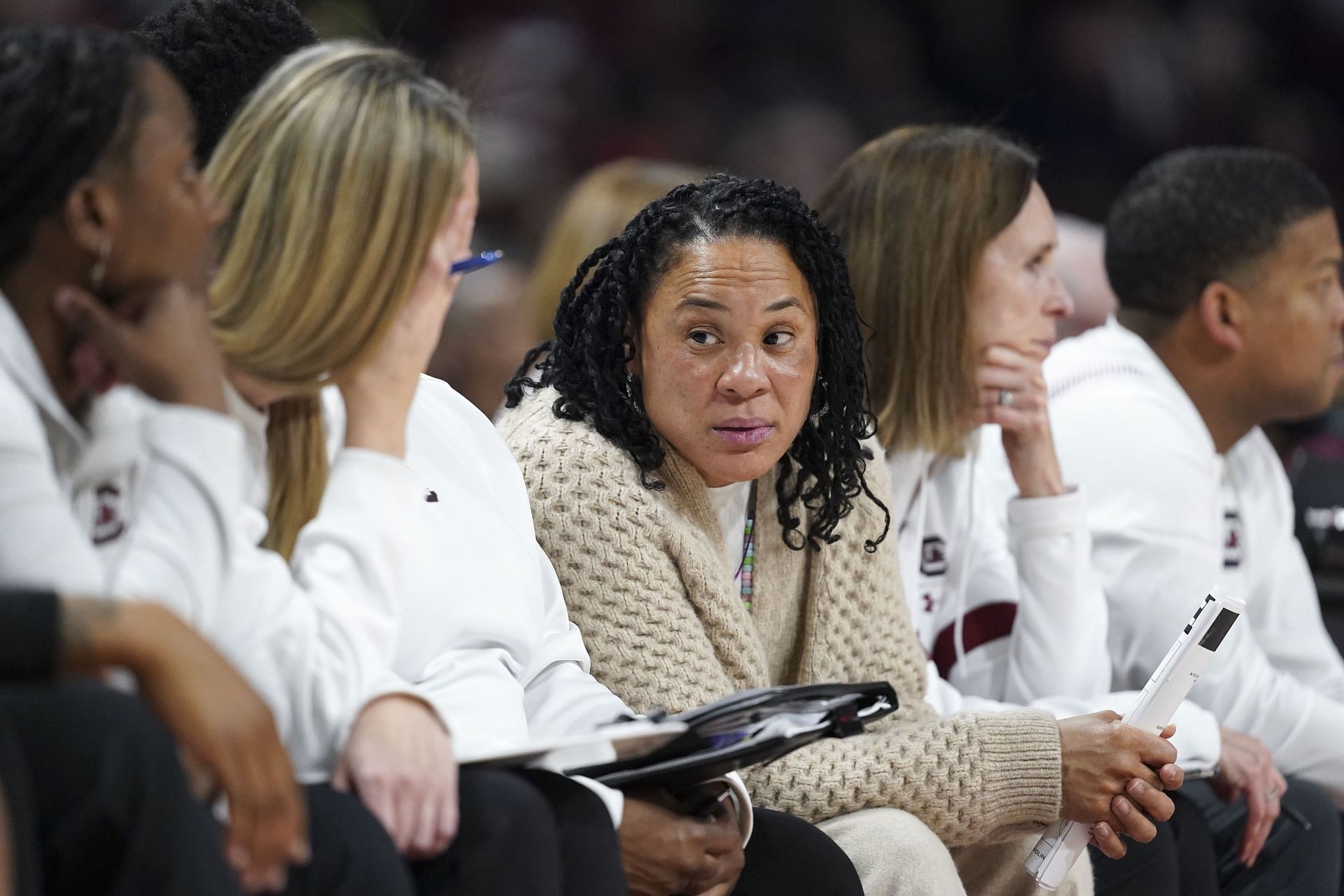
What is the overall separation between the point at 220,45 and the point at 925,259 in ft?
4.43

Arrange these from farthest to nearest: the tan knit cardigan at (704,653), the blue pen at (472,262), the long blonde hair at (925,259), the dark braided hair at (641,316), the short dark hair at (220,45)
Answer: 1. the long blonde hair at (925,259)
2. the dark braided hair at (641,316)
3. the tan knit cardigan at (704,653)
4. the short dark hair at (220,45)
5. the blue pen at (472,262)

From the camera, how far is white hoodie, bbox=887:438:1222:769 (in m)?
2.82

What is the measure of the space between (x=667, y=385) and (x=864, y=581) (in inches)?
16.7

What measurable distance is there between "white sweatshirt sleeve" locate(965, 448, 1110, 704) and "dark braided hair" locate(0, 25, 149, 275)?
5.98 ft

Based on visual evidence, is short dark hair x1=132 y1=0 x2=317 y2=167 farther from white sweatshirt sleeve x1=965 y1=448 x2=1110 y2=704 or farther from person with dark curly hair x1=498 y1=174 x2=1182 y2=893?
white sweatshirt sleeve x1=965 y1=448 x2=1110 y2=704

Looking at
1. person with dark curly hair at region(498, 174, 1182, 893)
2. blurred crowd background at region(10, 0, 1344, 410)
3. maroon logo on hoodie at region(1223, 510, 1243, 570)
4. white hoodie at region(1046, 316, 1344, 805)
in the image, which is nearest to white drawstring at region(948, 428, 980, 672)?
white hoodie at region(1046, 316, 1344, 805)

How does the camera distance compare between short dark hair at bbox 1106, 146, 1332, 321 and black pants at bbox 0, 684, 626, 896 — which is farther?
short dark hair at bbox 1106, 146, 1332, 321

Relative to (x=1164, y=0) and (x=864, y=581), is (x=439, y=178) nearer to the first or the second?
(x=864, y=581)

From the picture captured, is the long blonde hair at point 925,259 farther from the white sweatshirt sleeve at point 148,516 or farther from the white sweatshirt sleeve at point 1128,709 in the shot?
the white sweatshirt sleeve at point 148,516

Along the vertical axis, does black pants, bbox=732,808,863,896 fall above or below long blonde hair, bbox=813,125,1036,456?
below

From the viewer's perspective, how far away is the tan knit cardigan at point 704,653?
7.34ft

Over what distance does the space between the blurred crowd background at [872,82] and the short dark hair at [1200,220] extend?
5.89ft

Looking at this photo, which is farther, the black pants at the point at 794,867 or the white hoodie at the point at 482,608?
the black pants at the point at 794,867

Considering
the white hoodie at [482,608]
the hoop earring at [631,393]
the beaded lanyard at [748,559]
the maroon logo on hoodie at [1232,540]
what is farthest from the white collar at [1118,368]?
the white hoodie at [482,608]
